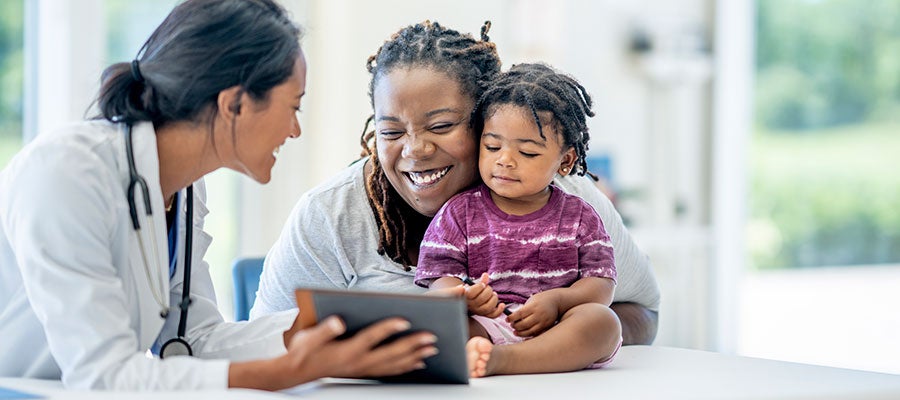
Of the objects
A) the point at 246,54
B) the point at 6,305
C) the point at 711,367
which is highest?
the point at 246,54

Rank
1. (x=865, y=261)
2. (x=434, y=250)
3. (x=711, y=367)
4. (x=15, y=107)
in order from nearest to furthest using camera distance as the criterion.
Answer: (x=711, y=367)
(x=434, y=250)
(x=15, y=107)
(x=865, y=261)

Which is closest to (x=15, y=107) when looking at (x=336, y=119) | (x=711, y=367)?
(x=336, y=119)

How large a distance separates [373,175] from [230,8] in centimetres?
59

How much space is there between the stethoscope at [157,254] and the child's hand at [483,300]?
0.45 meters

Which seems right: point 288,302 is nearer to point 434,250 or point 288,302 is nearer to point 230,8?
point 434,250

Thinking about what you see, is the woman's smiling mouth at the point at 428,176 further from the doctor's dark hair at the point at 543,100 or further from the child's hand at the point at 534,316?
the child's hand at the point at 534,316

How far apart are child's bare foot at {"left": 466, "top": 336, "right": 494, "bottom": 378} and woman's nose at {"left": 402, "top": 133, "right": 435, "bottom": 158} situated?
17.3 inches

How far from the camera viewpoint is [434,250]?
184cm

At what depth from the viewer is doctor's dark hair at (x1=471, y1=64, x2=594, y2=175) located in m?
1.85

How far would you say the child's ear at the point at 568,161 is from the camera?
1927mm

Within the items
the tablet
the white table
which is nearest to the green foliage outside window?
the white table

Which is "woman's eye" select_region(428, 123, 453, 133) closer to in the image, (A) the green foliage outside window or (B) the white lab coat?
(B) the white lab coat

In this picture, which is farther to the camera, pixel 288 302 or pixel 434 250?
pixel 288 302

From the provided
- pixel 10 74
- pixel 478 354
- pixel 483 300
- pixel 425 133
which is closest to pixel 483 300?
pixel 483 300
